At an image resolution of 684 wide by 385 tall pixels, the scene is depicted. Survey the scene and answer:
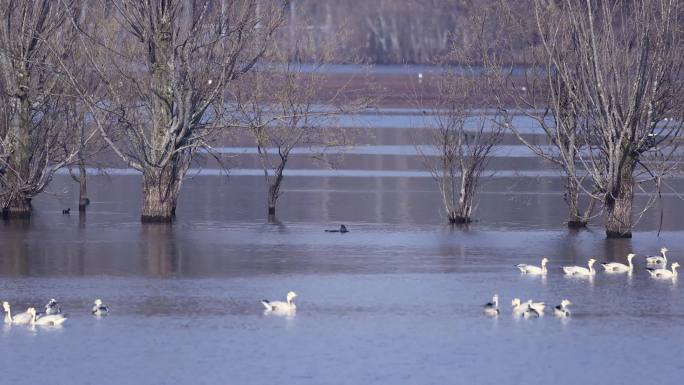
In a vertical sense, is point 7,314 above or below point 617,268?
below

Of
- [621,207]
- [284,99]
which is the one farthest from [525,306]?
[284,99]

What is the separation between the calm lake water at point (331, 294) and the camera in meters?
14.7

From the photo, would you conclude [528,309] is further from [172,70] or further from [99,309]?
[172,70]

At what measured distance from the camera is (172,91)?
25.4m

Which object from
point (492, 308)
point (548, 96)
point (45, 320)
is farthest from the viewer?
point (548, 96)

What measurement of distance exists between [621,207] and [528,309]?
7.71m

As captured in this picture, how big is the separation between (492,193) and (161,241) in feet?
33.4

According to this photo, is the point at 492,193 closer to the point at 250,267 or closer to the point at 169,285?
the point at 250,267

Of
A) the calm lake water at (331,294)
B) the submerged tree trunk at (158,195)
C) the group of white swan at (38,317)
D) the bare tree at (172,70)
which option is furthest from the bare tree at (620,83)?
the group of white swan at (38,317)

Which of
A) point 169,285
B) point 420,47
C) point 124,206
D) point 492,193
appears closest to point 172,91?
point 124,206

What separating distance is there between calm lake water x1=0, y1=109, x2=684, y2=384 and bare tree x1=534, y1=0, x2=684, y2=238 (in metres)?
1.18

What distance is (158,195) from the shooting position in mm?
25875

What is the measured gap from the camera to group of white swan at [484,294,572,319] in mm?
17172

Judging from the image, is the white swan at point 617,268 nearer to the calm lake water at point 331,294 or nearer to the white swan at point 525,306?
the calm lake water at point 331,294
